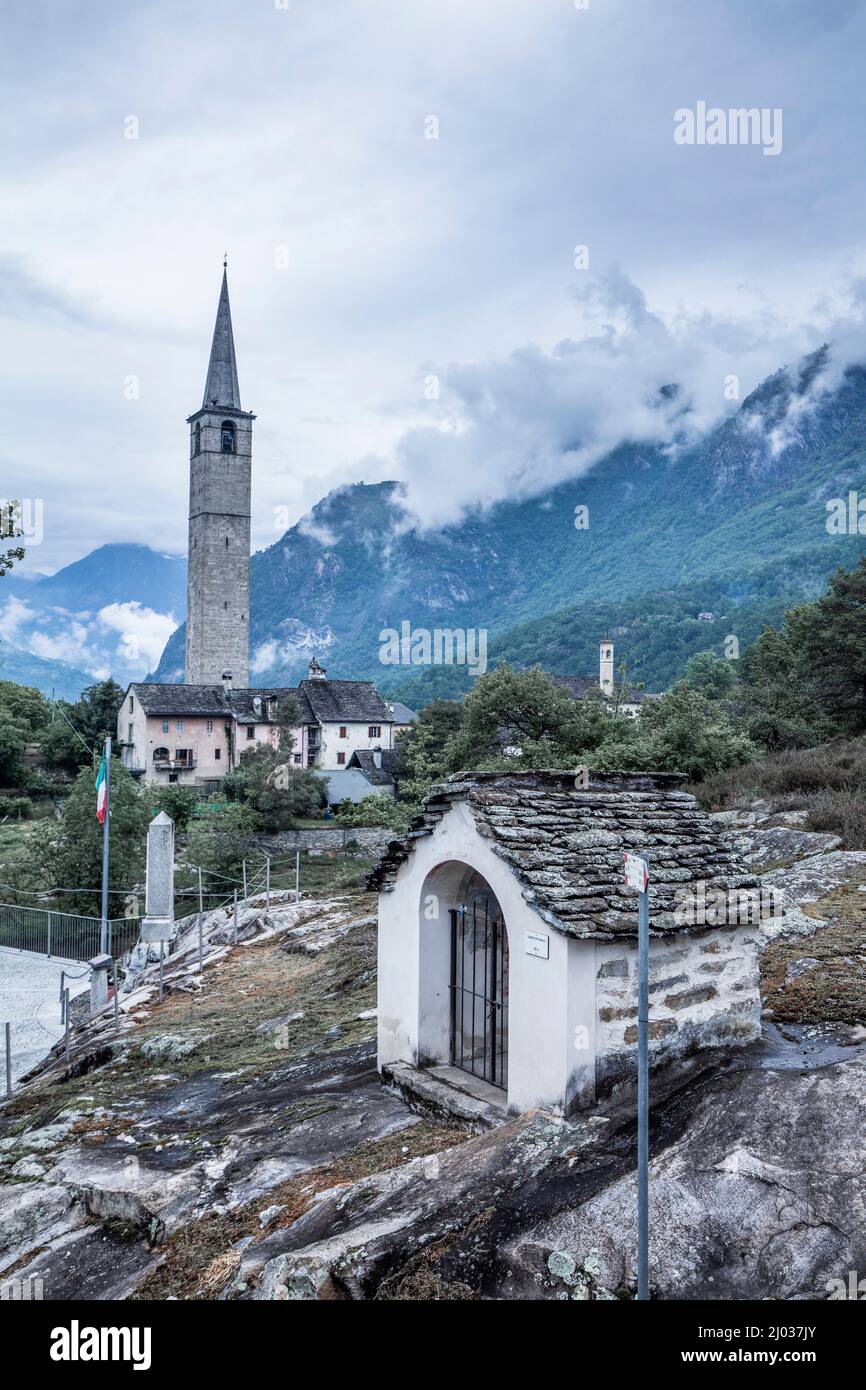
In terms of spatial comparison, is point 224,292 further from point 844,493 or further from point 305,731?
point 844,493

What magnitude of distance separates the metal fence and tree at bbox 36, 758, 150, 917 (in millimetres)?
6607

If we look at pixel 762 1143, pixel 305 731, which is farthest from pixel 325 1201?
pixel 305 731

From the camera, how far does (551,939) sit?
6117 mm

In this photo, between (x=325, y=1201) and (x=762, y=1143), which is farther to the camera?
(x=325, y=1201)

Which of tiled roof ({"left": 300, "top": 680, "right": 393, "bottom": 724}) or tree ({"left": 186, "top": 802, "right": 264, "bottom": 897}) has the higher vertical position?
tiled roof ({"left": 300, "top": 680, "right": 393, "bottom": 724})

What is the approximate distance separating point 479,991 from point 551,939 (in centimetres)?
221

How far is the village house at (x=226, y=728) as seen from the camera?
63.7 meters

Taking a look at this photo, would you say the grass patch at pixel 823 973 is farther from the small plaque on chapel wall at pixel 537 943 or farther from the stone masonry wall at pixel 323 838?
the stone masonry wall at pixel 323 838

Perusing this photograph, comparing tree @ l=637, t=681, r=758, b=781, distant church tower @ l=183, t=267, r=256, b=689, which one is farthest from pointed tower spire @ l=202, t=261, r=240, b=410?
tree @ l=637, t=681, r=758, b=781

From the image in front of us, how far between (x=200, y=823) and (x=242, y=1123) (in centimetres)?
3287

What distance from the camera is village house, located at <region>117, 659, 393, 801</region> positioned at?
63719 mm

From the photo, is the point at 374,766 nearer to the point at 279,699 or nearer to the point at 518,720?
the point at 279,699

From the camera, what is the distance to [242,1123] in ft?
26.0

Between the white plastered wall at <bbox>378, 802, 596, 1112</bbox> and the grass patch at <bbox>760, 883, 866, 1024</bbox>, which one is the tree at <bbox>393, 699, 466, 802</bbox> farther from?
the white plastered wall at <bbox>378, 802, 596, 1112</bbox>
